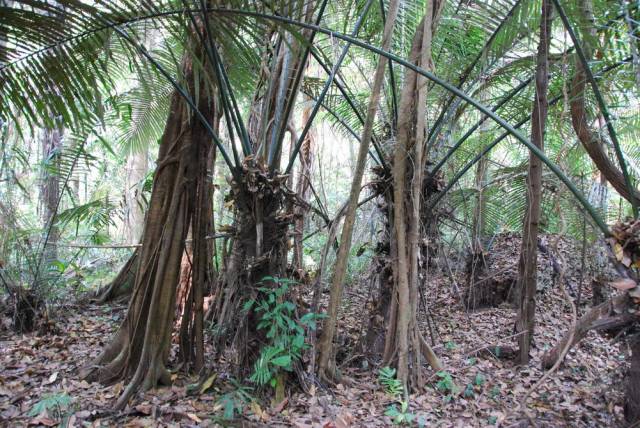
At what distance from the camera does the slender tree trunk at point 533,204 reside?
9.71 feet

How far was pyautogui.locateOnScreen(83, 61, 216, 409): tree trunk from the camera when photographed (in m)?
2.63

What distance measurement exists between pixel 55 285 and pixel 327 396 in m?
2.69

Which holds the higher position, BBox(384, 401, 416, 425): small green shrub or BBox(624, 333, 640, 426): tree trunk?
BBox(624, 333, 640, 426): tree trunk

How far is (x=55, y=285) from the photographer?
3844 mm

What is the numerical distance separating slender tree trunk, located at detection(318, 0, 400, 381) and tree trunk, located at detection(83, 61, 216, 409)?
943 mm

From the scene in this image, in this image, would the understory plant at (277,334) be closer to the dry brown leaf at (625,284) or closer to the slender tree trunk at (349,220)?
the slender tree trunk at (349,220)

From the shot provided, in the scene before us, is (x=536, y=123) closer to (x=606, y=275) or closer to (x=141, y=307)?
(x=606, y=275)

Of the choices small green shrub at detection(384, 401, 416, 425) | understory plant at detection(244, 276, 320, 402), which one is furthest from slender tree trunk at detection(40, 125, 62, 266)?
small green shrub at detection(384, 401, 416, 425)

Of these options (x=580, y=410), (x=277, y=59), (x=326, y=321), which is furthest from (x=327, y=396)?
(x=277, y=59)

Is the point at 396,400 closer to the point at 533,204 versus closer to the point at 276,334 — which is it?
the point at 276,334

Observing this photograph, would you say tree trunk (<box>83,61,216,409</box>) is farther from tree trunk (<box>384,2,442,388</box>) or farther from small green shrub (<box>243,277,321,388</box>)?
tree trunk (<box>384,2,442,388</box>)

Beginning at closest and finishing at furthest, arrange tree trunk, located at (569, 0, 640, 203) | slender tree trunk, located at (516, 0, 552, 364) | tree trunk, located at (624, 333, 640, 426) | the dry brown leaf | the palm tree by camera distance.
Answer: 1. the dry brown leaf
2. tree trunk, located at (624, 333, 640, 426)
3. the palm tree
4. tree trunk, located at (569, 0, 640, 203)
5. slender tree trunk, located at (516, 0, 552, 364)

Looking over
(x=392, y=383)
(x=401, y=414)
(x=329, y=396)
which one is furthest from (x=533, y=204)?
(x=329, y=396)

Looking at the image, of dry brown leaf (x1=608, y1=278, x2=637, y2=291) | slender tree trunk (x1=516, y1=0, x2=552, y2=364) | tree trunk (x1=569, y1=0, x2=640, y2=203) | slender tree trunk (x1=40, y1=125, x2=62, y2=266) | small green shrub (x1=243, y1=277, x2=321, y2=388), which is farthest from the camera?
slender tree trunk (x1=40, y1=125, x2=62, y2=266)
